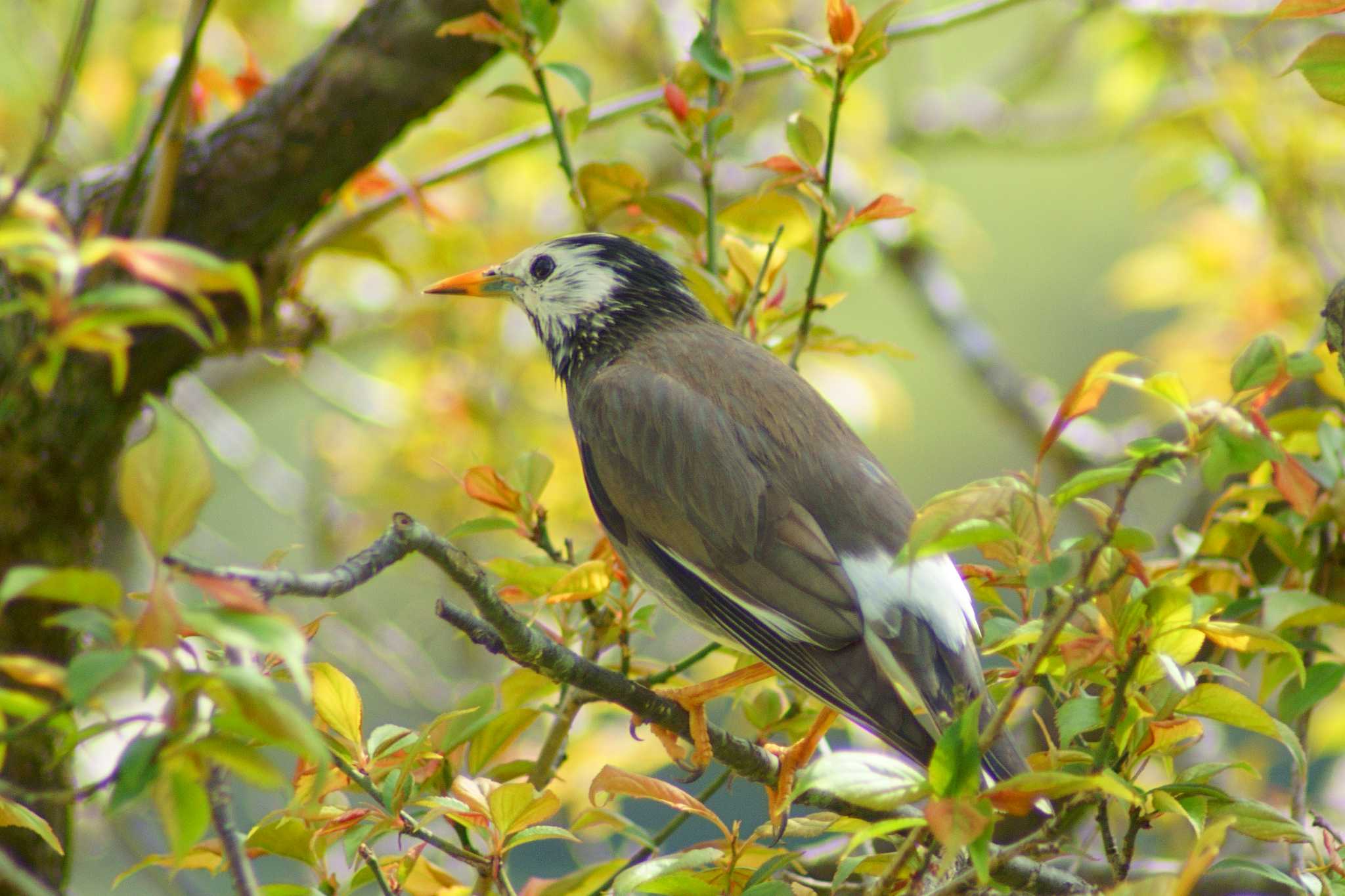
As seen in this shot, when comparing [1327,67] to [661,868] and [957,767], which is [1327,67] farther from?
[661,868]

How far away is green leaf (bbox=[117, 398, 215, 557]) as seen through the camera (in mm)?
927

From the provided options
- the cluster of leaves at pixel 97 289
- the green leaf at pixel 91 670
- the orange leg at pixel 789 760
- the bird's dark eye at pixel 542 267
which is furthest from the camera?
the bird's dark eye at pixel 542 267

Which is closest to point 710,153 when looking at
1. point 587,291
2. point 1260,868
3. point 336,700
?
point 587,291

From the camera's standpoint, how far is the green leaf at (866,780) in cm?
105

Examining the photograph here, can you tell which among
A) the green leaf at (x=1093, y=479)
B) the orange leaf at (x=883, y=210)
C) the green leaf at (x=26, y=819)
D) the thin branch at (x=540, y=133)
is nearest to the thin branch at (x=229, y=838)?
the green leaf at (x=26, y=819)

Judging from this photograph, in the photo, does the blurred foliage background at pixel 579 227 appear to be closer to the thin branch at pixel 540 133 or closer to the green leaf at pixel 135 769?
the thin branch at pixel 540 133

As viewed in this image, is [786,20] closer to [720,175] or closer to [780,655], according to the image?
[720,175]

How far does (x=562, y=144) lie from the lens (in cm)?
185

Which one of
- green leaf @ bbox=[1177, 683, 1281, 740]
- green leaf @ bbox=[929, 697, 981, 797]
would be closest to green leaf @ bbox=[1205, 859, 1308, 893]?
green leaf @ bbox=[1177, 683, 1281, 740]

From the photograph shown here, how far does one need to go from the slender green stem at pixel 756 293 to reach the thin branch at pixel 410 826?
0.96m

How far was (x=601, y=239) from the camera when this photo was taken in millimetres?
2467

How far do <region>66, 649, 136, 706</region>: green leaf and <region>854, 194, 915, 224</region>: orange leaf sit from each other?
1200mm

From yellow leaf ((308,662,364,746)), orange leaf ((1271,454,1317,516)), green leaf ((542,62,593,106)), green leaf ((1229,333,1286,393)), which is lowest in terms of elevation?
yellow leaf ((308,662,364,746))

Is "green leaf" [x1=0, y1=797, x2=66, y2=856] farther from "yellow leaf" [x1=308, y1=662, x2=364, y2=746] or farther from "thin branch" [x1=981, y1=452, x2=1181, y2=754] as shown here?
"thin branch" [x1=981, y1=452, x2=1181, y2=754]
